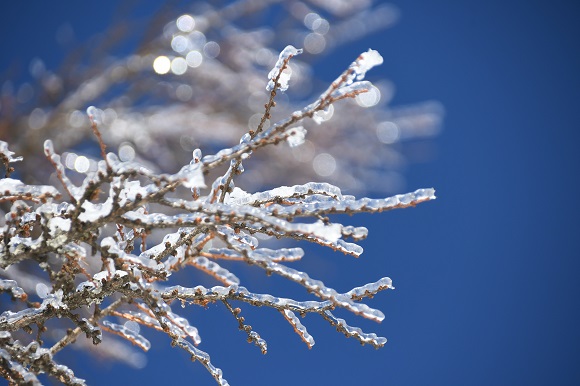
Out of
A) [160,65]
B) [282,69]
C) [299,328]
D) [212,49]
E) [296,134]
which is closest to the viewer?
[296,134]

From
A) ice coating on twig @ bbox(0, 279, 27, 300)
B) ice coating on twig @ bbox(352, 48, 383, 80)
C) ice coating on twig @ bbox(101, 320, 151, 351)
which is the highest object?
ice coating on twig @ bbox(352, 48, 383, 80)

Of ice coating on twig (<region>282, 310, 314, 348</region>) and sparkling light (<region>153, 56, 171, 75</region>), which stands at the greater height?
sparkling light (<region>153, 56, 171, 75</region>)

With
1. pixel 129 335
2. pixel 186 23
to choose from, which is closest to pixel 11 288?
pixel 129 335

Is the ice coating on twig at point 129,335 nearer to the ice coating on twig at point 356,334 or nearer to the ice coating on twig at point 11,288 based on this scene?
the ice coating on twig at point 11,288

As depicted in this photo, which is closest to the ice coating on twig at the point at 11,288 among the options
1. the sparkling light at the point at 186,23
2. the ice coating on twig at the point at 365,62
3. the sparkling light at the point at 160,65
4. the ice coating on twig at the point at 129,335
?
the ice coating on twig at the point at 129,335

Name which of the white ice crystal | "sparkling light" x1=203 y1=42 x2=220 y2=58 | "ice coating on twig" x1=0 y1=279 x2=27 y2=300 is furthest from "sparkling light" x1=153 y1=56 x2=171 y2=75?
the white ice crystal

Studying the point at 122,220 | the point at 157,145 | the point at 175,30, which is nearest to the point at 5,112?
the point at 157,145

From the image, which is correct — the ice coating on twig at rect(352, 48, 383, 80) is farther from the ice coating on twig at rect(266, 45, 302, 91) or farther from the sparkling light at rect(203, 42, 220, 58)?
the sparkling light at rect(203, 42, 220, 58)

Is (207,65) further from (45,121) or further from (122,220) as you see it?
(122,220)

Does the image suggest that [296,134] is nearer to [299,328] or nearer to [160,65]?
[299,328]
